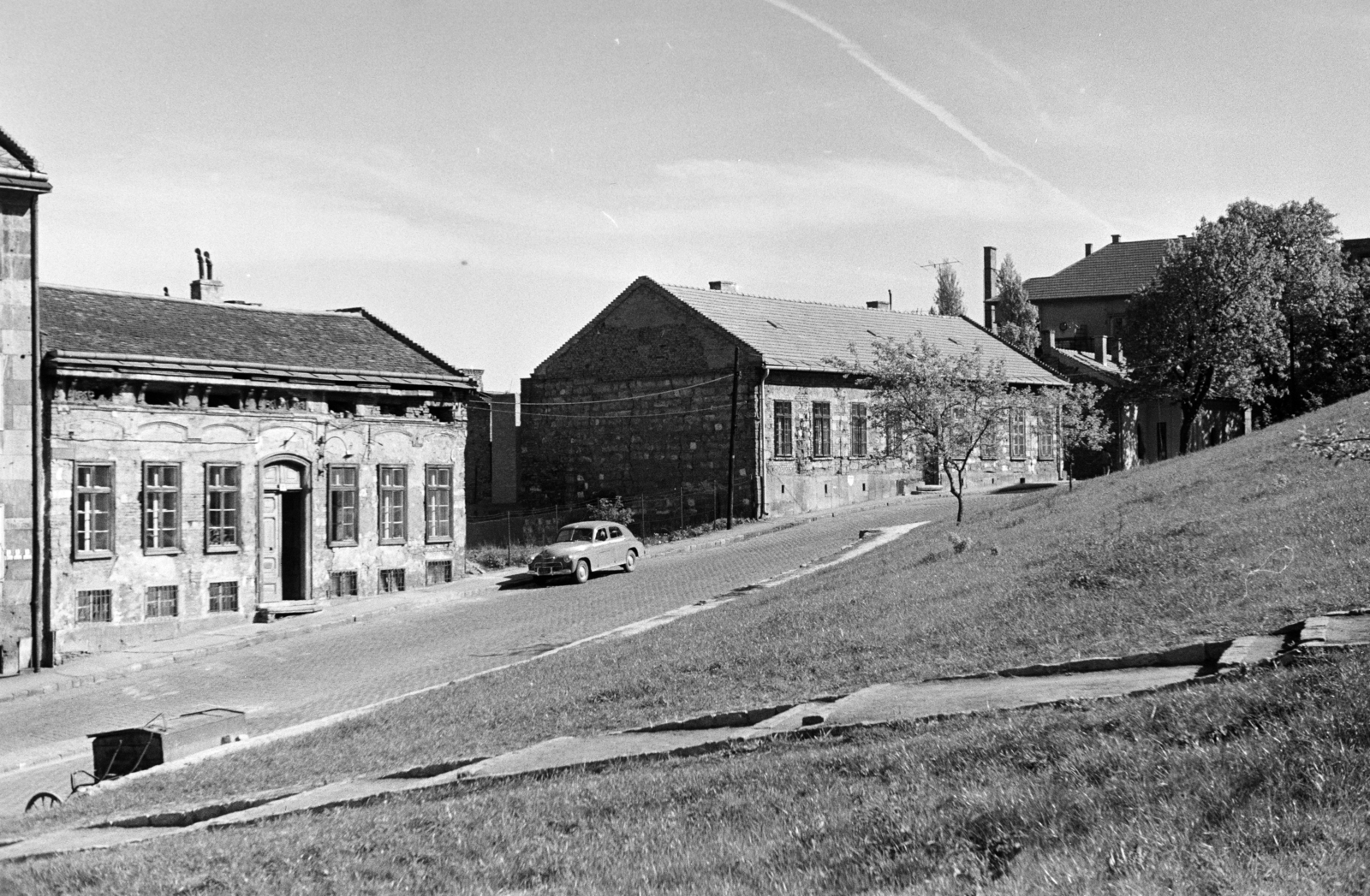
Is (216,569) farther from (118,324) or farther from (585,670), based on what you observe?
(585,670)

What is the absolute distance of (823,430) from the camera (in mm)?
46375

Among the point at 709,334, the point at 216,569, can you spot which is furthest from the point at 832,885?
the point at 709,334

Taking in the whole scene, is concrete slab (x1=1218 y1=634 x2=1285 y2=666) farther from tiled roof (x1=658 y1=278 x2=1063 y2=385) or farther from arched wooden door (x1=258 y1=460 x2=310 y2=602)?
tiled roof (x1=658 y1=278 x2=1063 y2=385)

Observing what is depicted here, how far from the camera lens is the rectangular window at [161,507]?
27.6m

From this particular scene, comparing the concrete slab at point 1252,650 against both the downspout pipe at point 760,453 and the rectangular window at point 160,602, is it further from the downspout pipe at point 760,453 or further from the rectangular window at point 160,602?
the downspout pipe at point 760,453

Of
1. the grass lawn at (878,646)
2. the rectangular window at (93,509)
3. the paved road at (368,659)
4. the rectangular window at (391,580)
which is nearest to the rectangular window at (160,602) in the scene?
the rectangular window at (93,509)

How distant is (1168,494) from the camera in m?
22.0

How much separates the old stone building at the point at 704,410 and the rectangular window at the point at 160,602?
20.6m

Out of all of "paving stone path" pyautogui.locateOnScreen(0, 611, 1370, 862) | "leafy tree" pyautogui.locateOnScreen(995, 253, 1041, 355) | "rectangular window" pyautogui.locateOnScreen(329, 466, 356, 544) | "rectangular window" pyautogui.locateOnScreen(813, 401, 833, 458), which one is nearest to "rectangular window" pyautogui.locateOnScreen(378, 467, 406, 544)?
"rectangular window" pyautogui.locateOnScreen(329, 466, 356, 544)

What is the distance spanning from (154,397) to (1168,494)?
21.0 metres

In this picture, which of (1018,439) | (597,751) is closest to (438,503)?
(597,751)

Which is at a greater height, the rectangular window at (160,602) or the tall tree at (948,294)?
the tall tree at (948,294)

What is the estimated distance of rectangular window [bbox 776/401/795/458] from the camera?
44562mm

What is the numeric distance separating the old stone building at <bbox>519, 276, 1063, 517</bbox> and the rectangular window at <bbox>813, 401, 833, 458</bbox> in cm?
4
